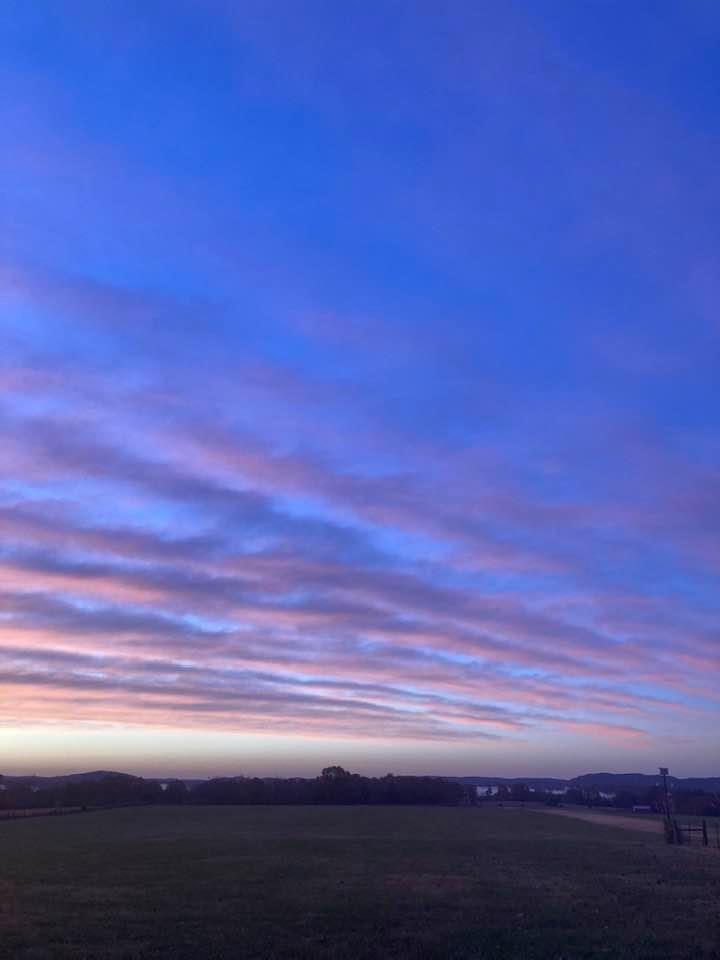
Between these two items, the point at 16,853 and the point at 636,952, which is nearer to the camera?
the point at 636,952

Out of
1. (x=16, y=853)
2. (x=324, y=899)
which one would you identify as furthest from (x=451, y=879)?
(x=16, y=853)

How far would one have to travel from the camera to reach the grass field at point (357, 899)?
63.0ft

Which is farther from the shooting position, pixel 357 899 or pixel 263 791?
pixel 263 791

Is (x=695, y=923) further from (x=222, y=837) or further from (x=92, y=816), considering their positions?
(x=92, y=816)

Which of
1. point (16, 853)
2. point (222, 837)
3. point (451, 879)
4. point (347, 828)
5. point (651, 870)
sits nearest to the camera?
point (451, 879)

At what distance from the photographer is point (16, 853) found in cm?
4625

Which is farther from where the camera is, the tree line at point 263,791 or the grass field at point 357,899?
the tree line at point 263,791

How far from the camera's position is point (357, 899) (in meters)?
26.5

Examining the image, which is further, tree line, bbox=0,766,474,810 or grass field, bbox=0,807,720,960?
tree line, bbox=0,766,474,810

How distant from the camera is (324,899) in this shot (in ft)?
87.2

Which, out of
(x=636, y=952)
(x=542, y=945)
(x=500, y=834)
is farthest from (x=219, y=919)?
(x=500, y=834)

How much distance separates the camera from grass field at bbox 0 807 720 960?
1920 centimetres

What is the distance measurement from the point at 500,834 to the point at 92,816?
50.9 meters

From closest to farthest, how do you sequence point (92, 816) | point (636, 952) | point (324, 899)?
point (636, 952)
point (324, 899)
point (92, 816)
